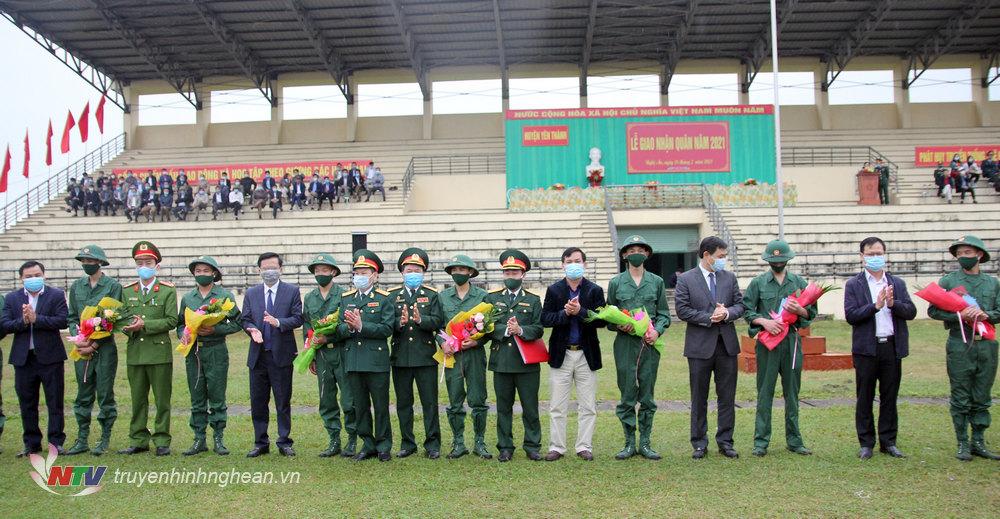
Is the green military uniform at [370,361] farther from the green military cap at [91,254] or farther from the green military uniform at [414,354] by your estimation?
the green military cap at [91,254]

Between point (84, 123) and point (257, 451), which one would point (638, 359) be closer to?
point (257, 451)

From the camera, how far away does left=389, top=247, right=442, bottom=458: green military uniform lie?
7.20m

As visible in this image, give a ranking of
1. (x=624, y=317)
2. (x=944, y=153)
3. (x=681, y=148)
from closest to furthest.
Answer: (x=624, y=317), (x=681, y=148), (x=944, y=153)

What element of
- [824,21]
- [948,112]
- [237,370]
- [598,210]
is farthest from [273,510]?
[948,112]

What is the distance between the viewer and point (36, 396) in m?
7.63

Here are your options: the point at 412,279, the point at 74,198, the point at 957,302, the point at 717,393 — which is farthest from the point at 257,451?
the point at 74,198

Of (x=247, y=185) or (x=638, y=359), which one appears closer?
(x=638, y=359)

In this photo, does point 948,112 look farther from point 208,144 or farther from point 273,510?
point 273,510

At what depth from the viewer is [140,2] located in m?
28.5

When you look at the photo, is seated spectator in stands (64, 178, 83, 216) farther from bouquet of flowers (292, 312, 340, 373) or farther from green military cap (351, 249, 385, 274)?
green military cap (351, 249, 385, 274)

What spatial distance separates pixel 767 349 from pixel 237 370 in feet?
29.4

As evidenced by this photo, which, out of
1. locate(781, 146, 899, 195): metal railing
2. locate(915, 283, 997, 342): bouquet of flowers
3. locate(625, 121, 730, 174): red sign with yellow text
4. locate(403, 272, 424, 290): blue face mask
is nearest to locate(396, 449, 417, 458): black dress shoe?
locate(403, 272, 424, 290): blue face mask

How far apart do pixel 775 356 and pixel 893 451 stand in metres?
1.21

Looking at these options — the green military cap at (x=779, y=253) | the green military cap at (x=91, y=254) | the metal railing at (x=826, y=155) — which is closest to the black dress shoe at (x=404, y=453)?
the green military cap at (x=91, y=254)
